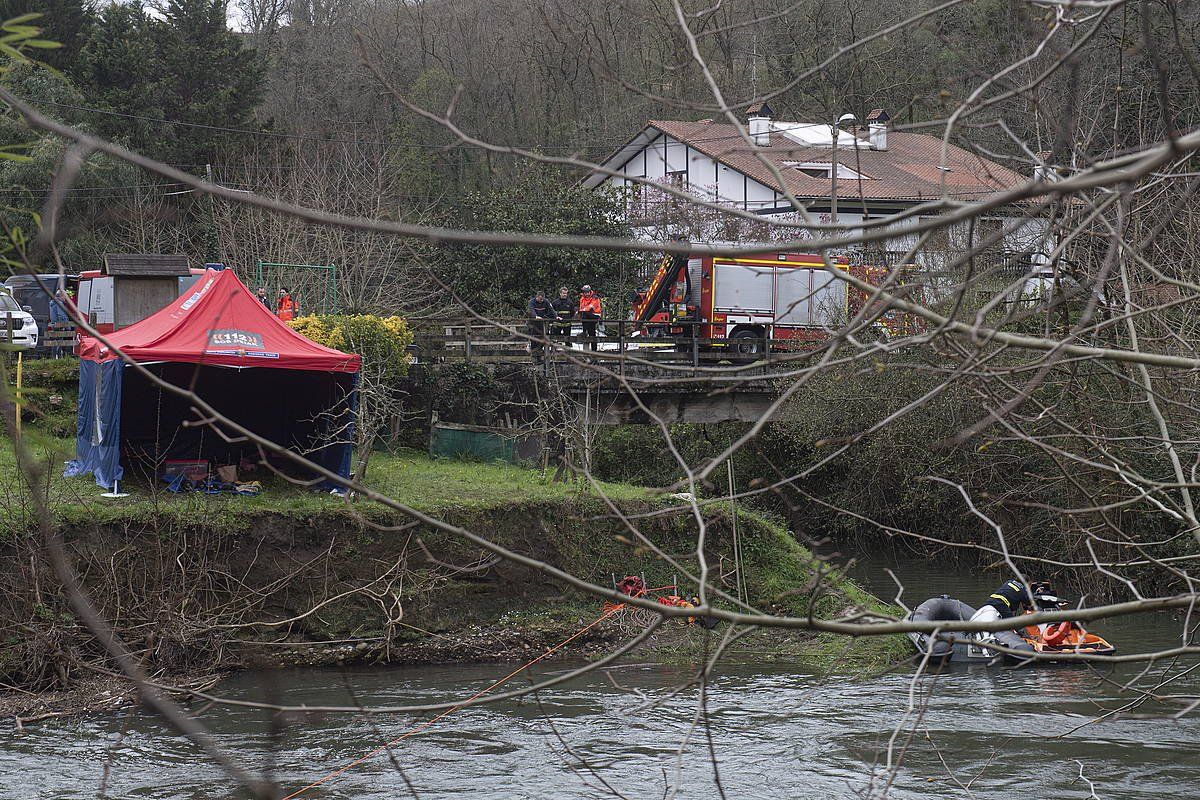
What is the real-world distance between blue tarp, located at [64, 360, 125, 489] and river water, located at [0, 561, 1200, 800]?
13.7 ft

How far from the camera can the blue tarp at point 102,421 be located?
17.3 meters

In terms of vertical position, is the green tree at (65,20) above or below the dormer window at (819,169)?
above

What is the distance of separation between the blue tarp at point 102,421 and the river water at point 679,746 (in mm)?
4171

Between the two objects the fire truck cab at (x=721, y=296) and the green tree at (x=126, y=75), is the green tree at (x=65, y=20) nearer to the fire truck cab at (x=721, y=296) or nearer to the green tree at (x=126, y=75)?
the green tree at (x=126, y=75)

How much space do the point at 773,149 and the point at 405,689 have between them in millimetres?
12983

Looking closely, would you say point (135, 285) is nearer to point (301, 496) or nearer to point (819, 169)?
point (301, 496)

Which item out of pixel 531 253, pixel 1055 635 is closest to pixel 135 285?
pixel 531 253

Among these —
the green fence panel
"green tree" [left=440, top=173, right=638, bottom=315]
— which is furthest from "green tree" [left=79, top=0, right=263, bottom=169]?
"green tree" [left=440, top=173, right=638, bottom=315]

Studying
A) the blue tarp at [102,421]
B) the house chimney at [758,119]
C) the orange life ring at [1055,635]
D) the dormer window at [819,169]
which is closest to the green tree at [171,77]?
the blue tarp at [102,421]

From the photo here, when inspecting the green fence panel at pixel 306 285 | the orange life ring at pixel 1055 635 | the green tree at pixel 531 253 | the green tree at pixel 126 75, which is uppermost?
the green tree at pixel 126 75

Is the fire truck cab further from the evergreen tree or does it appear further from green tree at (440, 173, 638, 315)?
the evergreen tree

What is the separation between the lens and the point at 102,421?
17703 mm

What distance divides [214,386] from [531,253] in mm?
11946

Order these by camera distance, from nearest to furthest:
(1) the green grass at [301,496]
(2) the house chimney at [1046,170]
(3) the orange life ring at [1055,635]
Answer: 1. (2) the house chimney at [1046,170]
2. (3) the orange life ring at [1055,635]
3. (1) the green grass at [301,496]
